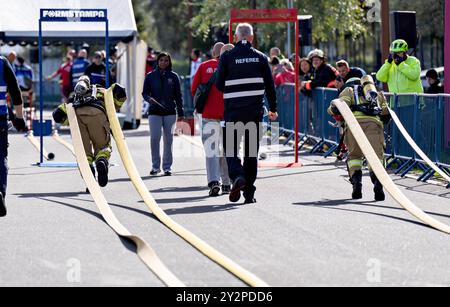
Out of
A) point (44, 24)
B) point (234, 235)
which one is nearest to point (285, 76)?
point (44, 24)

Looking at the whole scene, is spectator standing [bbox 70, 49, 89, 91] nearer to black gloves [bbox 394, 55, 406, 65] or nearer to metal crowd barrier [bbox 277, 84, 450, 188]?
metal crowd barrier [bbox 277, 84, 450, 188]

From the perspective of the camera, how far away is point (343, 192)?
15.5 m

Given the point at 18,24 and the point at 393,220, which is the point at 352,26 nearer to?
the point at 18,24

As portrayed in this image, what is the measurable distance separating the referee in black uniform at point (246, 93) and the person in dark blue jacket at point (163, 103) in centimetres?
410

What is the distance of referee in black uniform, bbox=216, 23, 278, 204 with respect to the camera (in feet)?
46.5

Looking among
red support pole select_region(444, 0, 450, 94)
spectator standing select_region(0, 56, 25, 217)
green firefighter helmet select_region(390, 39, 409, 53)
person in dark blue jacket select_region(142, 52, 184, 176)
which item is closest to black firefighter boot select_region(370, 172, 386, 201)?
spectator standing select_region(0, 56, 25, 217)

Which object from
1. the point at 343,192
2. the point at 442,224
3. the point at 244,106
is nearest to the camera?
the point at 442,224

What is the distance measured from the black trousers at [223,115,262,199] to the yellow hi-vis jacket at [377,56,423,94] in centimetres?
526

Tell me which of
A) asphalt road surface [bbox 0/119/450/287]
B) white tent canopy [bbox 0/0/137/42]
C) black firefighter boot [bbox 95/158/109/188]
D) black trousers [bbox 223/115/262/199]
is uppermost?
white tent canopy [bbox 0/0/137/42]

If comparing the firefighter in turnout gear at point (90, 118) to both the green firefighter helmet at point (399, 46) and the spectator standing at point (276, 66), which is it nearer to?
the green firefighter helmet at point (399, 46)

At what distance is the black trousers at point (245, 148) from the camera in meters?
14.1

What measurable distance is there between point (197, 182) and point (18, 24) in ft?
39.6

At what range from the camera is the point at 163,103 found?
18484 mm
